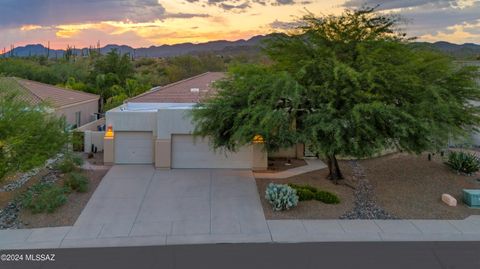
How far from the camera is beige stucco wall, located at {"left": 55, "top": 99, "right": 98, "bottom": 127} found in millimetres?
28039

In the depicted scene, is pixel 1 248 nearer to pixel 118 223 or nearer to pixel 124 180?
pixel 118 223

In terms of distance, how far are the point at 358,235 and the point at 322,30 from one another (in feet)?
24.5

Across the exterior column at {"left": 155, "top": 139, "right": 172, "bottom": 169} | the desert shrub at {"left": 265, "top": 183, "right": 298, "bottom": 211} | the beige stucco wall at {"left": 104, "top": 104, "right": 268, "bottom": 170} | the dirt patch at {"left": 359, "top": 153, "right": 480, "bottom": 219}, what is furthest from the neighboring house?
the dirt patch at {"left": 359, "top": 153, "right": 480, "bottom": 219}

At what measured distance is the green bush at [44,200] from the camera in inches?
521

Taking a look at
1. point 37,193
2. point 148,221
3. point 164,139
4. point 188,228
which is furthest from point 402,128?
point 37,193

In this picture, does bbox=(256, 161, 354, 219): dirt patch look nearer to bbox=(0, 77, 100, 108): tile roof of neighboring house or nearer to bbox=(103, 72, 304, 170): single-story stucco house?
bbox=(103, 72, 304, 170): single-story stucco house

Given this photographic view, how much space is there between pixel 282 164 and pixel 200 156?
395 centimetres

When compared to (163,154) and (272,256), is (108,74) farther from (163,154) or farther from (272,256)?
(272,256)

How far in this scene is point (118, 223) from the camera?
41.6 ft

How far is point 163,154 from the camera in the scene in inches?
750

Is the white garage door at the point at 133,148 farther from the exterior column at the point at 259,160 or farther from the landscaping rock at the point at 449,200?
the landscaping rock at the point at 449,200

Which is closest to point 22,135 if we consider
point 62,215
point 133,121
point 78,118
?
point 62,215

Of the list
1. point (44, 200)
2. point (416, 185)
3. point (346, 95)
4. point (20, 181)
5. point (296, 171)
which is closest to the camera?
point (44, 200)

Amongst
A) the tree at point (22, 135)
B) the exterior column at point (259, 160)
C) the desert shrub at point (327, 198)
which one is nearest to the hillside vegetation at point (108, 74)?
the exterior column at point (259, 160)
